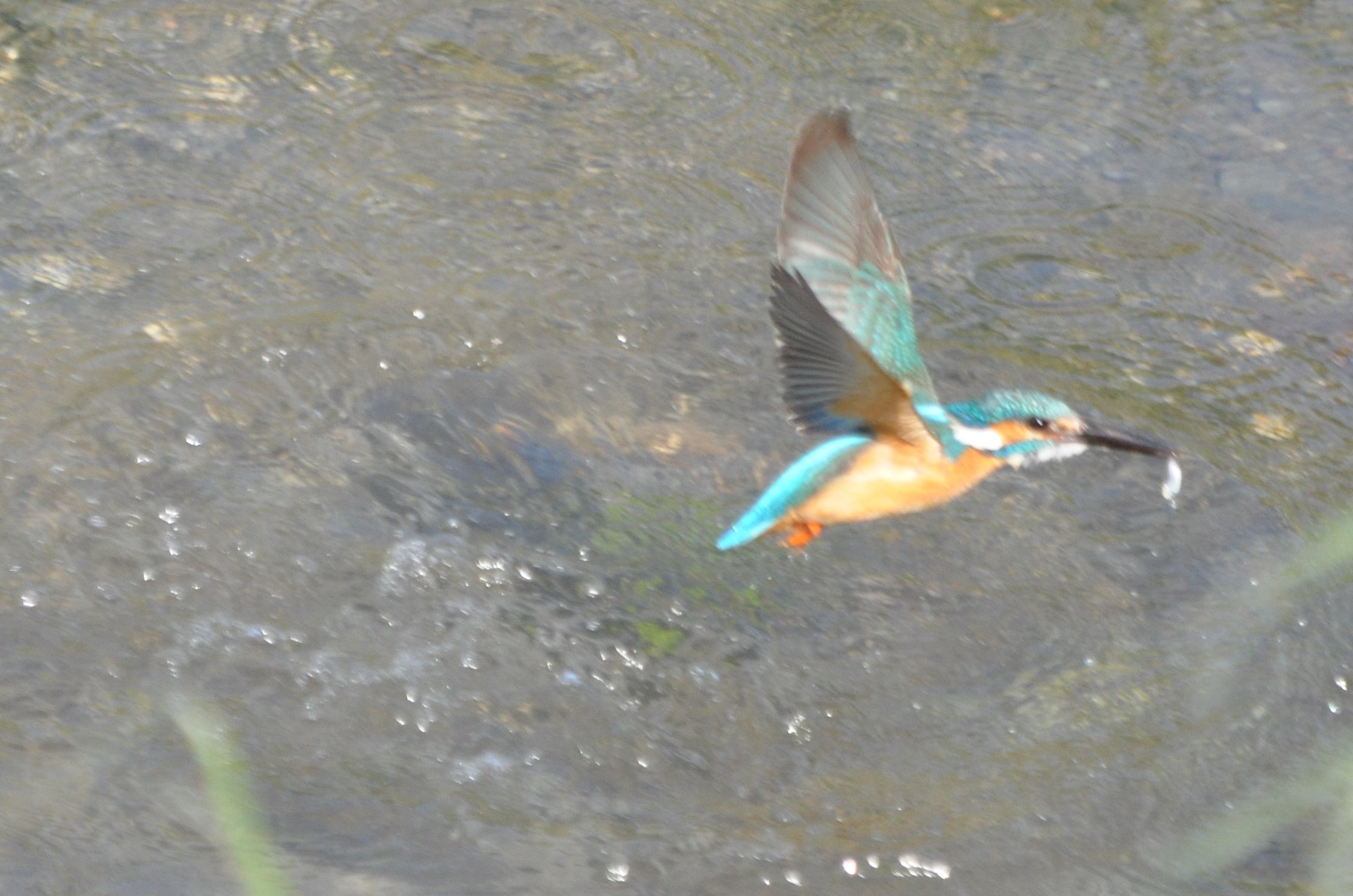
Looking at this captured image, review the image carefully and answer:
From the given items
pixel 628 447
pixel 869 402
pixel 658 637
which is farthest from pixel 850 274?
pixel 628 447

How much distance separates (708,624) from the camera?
10.9ft

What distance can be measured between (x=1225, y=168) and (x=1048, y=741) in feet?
6.99

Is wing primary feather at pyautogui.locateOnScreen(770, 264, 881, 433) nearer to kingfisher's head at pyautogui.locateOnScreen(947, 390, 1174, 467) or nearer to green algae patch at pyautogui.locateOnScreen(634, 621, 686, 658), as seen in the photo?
kingfisher's head at pyautogui.locateOnScreen(947, 390, 1174, 467)

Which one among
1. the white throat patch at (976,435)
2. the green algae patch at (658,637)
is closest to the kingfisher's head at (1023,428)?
the white throat patch at (976,435)

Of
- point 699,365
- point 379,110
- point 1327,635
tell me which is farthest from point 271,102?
point 1327,635

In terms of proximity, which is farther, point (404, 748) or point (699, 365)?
point (699, 365)

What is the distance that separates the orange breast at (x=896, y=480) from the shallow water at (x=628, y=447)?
1.42 ft

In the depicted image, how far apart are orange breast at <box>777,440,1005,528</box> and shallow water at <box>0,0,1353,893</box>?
0.43 meters

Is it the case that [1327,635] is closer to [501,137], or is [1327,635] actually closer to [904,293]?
[904,293]

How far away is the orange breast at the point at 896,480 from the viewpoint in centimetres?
280

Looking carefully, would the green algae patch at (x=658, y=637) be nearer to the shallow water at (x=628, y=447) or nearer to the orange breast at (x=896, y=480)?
the shallow water at (x=628, y=447)

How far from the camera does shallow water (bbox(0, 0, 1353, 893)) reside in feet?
9.30

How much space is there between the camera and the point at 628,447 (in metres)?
3.70

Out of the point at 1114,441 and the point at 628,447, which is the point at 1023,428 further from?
the point at 628,447
